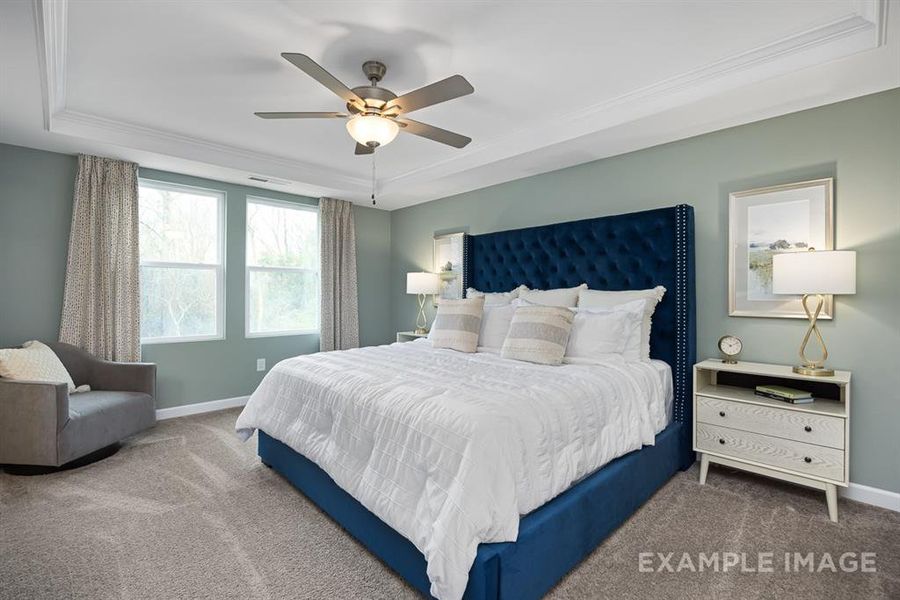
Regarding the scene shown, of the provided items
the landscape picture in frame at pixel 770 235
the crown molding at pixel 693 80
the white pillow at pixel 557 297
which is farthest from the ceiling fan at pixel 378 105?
the landscape picture in frame at pixel 770 235

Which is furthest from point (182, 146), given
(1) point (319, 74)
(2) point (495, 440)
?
(2) point (495, 440)

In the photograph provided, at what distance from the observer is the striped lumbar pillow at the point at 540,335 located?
108 inches

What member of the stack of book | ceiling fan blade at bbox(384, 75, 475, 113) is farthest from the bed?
ceiling fan blade at bbox(384, 75, 475, 113)

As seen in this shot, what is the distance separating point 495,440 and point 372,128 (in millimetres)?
1762

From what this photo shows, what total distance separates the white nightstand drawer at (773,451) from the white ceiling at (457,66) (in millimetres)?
2010

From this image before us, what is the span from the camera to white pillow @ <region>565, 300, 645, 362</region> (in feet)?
9.12

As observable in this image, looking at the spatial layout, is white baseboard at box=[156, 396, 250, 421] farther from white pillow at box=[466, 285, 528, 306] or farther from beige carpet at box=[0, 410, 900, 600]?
white pillow at box=[466, 285, 528, 306]

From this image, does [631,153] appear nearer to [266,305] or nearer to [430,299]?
[430,299]

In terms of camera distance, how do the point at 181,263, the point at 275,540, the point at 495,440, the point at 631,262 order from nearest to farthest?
the point at 495,440, the point at 275,540, the point at 631,262, the point at 181,263

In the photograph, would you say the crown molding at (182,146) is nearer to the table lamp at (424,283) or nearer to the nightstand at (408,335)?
the table lamp at (424,283)

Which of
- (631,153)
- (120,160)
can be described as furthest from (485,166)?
(120,160)

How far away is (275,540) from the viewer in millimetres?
2070

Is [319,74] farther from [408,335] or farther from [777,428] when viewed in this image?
[408,335]

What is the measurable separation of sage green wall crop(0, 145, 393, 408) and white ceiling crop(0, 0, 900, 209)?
1.11 ft
